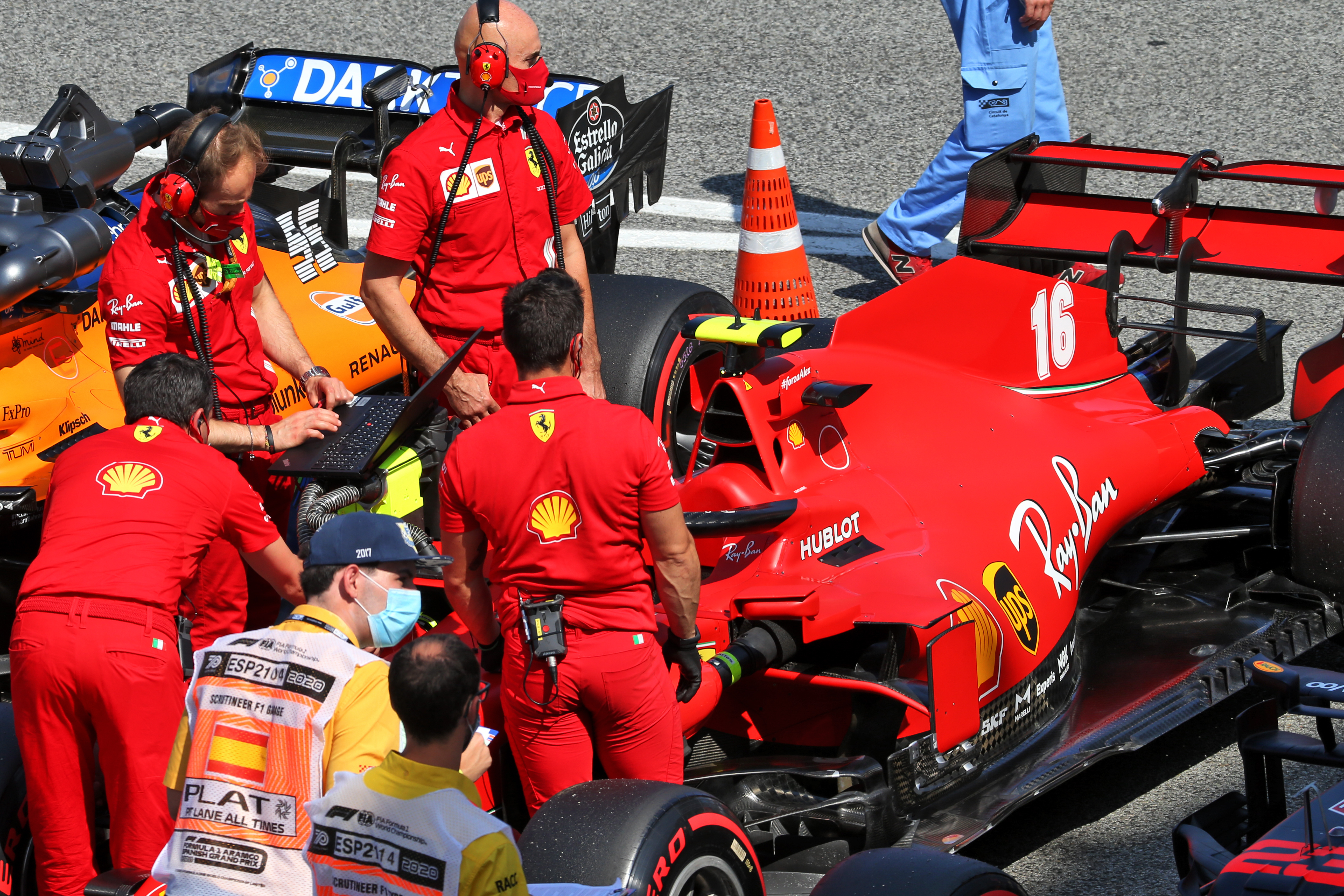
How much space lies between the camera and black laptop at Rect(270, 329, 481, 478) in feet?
14.6

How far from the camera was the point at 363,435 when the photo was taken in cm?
460

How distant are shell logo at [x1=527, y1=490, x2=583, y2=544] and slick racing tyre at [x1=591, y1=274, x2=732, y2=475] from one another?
2.04 m

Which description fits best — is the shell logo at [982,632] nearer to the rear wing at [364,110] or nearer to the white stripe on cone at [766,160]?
the rear wing at [364,110]

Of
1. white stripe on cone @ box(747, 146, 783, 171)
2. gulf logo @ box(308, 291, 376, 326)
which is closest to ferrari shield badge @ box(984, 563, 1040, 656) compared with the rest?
gulf logo @ box(308, 291, 376, 326)

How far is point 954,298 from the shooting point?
5332 millimetres

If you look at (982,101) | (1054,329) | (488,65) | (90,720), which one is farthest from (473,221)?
(982,101)

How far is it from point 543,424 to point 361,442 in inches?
45.1

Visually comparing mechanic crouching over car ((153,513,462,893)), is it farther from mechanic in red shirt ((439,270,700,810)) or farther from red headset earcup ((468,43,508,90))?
red headset earcup ((468,43,508,90))

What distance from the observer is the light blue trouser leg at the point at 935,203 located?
8203 millimetres

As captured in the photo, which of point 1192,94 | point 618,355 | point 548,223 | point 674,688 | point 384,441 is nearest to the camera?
point 674,688

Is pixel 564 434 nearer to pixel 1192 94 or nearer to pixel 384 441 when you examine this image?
pixel 384 441

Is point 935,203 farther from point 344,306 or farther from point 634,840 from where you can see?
point 634,840

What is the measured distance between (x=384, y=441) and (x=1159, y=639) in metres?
2.55

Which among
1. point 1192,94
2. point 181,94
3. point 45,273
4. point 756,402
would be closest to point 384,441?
point 756,402
